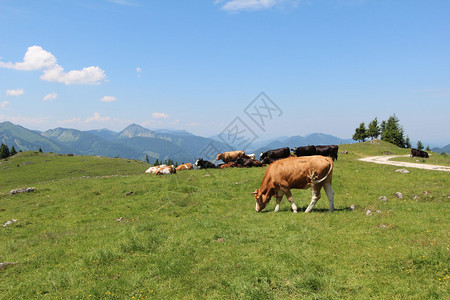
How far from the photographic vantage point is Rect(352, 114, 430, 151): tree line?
81438 millimetres

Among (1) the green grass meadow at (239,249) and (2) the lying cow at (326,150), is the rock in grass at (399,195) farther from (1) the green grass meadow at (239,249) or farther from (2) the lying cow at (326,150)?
(2) the lying cow at (326,150)

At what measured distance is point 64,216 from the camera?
17.8m

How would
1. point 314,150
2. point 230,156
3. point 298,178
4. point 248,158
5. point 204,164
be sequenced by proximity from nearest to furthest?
point 298,178, point 248,158, point 204,164, point 314,150, point 230,156

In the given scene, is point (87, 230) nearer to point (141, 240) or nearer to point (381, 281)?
point (141, 240)

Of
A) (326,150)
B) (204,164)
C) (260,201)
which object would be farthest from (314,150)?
(260,201)

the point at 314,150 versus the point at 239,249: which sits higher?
the point at 314,150

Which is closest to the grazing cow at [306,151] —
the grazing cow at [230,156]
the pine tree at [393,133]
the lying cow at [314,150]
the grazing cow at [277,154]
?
→ the lying cow at [314,150]

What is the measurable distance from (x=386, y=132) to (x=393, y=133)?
6.95ft

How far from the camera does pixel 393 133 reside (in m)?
81.4

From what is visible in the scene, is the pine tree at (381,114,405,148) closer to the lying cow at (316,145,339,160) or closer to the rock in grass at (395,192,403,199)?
the lying cow at (316,145,339,160)

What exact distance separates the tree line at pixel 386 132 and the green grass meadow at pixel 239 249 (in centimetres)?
7393

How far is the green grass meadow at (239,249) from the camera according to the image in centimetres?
678

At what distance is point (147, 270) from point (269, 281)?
4.09 meters

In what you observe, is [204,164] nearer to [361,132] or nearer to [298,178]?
[298,178]
